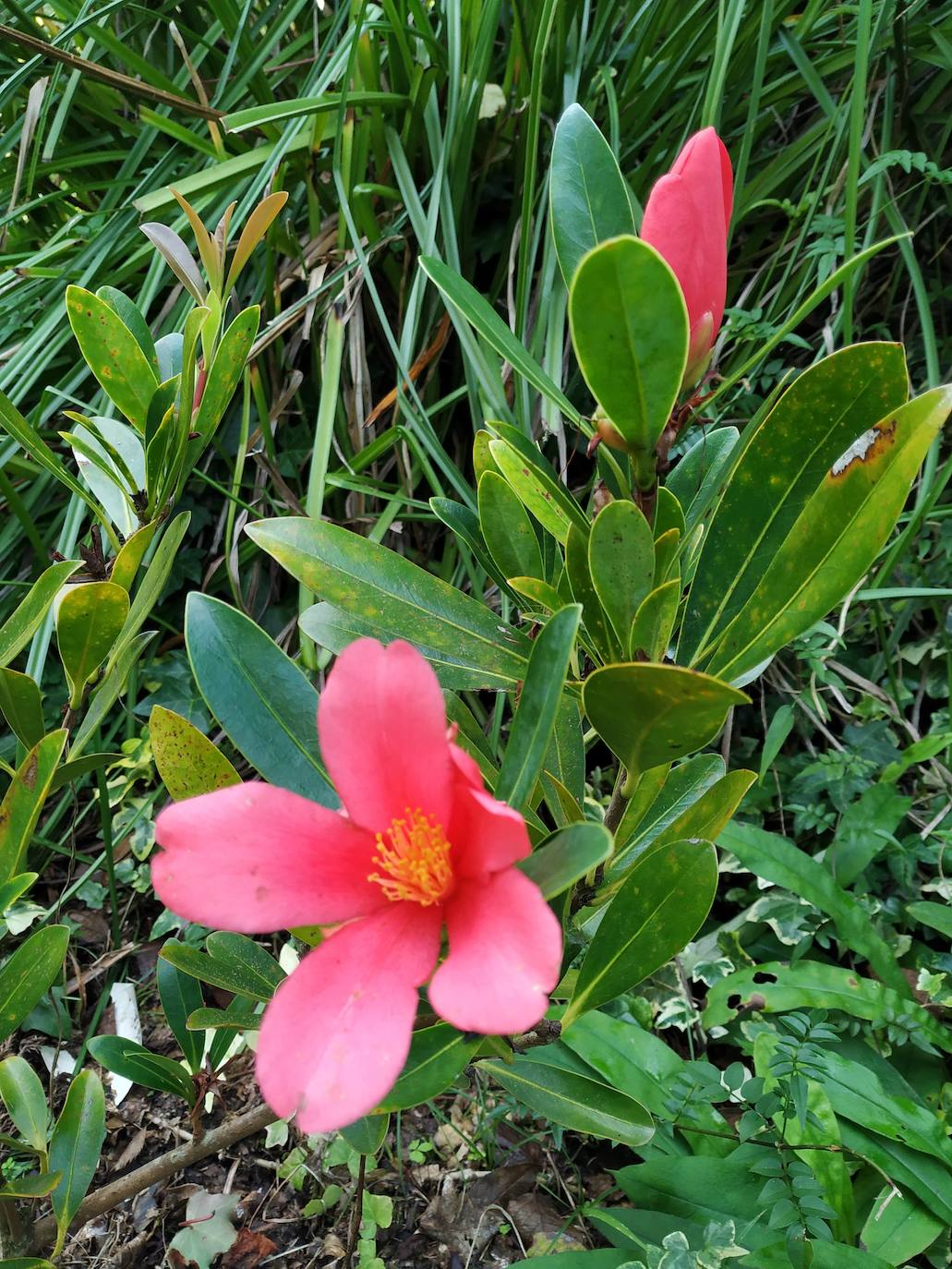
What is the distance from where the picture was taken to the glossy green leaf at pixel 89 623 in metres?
0.69

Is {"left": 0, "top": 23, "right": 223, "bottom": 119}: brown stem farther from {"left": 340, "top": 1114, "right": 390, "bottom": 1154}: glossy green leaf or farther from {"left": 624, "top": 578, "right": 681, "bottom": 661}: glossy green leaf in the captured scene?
{"left": 340, "top": 1114, "right": 390, "bottom": 1154}: glossy green leaf

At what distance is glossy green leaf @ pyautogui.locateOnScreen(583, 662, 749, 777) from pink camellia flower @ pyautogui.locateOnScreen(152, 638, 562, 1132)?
93 mm

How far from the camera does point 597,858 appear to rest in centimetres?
40

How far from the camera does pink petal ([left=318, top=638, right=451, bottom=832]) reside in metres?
0.43

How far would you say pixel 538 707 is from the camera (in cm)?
49

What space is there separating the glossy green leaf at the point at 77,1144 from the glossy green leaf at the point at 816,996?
2.64ft

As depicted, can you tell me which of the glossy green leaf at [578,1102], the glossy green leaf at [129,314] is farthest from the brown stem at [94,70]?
the glossy green leaf at [578,1102]

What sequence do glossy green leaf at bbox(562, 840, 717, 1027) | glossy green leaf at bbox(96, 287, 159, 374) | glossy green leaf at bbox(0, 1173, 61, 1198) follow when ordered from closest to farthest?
glossy green leaf at bbox(562, 840, 717, 1027)
glossy green leaf at bbox(0, 1173, 61, 1198)
glossy green leaf at bbox(96, 287, 159, 374)

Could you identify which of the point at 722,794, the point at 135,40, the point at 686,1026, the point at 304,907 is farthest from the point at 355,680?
the point at 135,40

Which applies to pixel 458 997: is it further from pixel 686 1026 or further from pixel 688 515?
pixel 686 1026

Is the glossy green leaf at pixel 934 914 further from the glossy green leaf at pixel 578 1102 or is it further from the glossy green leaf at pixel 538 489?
the glossy green leaf at pixel 538 489

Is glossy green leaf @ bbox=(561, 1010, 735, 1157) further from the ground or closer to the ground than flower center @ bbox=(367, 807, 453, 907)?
closer to the ground

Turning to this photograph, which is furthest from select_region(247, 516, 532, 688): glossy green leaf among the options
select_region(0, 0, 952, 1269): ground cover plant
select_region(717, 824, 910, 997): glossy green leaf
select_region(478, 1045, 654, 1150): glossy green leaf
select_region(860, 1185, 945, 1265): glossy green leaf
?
select_region(860, 1185, 945, 1265): glossy green leaf

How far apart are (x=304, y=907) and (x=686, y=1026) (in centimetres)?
98
